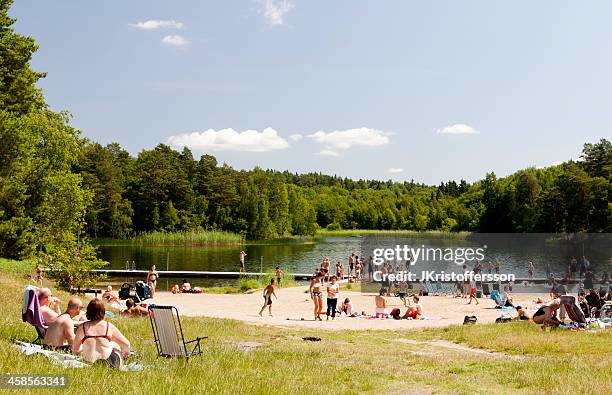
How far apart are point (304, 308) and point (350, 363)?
1340cm

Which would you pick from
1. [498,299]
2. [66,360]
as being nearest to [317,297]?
[498,299]

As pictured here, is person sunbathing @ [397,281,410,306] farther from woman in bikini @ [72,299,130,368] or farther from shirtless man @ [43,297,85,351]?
woman in bikini @ [72,299,130,368]

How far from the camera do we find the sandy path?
61.8 ft

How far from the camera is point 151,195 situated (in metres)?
90.9

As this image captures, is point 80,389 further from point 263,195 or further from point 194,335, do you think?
point 263,195

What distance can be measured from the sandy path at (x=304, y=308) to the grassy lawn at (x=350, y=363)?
2900mm

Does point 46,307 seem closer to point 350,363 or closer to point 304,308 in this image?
point 350,363

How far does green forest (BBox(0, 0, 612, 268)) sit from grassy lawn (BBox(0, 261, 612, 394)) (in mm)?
10689

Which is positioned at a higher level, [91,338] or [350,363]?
[91,338]

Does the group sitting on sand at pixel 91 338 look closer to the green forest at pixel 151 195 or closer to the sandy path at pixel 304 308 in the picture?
the sandy path at pixel 304 308

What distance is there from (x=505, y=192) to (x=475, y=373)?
114 meters

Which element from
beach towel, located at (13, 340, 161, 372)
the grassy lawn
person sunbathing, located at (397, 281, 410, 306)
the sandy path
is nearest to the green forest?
the sandy path

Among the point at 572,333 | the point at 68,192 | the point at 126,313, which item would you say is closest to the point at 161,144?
the point at 68,192

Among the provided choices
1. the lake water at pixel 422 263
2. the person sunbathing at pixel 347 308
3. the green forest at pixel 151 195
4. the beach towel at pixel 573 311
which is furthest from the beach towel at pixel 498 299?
the green forest at pixel 151 195
